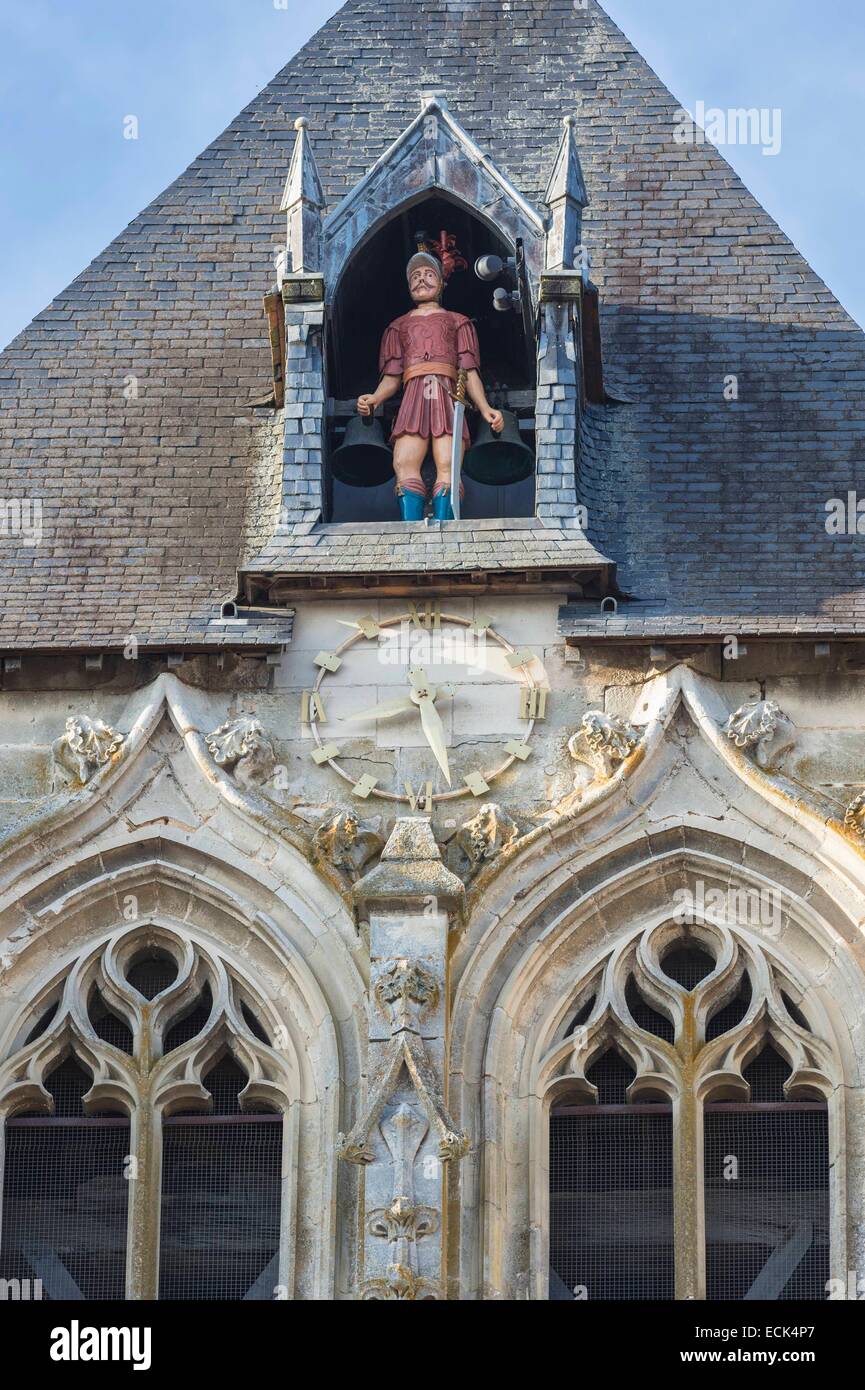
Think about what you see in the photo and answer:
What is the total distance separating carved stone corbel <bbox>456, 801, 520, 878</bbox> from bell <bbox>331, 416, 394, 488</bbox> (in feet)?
9.97

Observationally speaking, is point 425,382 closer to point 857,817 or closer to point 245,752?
point 245,752

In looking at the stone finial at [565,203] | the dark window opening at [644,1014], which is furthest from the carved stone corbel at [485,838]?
the stone finial at [565,203]

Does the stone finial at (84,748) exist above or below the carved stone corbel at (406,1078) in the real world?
above

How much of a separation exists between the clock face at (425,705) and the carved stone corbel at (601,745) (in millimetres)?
313

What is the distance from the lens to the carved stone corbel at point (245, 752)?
23.0 m

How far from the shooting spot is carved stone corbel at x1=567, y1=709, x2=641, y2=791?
22.8 metres

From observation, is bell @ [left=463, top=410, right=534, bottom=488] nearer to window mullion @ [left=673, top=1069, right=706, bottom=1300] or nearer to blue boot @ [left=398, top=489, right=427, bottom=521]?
blue boot @ [left=398, top=489, right=427, bottom=521]

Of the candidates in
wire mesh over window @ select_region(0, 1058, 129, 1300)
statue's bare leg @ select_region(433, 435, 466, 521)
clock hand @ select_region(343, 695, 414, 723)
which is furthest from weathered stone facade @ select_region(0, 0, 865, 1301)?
statue's bare leg @ select_region(433, 435, 466, 521)

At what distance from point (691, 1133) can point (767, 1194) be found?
473 millimetres

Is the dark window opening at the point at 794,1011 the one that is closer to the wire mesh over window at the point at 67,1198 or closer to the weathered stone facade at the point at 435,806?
the weathered stone facade at the point at 435,806

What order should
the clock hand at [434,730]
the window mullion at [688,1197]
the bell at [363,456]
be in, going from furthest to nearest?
the bell at [363,456] < the clock hand at [434,730] < the window mullion at [688,1197]

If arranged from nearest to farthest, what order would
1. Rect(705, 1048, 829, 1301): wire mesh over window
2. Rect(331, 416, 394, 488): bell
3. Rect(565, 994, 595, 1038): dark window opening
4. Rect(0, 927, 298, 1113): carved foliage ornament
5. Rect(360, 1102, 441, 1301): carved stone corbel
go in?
Rect(360, 1102, 441, 1301): carved stone corbel < Rect(705, 1048, 829, 1301): wire mesh over window < Rect(0, 927, 298, 1113): carved foliage ornament < Rect(565, 994, 595, 1038): dark window opening < Rect(331, 416, 394, 488): bell

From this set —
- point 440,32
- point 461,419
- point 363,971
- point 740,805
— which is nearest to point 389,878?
point 363,971

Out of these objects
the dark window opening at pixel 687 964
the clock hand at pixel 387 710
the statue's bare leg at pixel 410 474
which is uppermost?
the statue's bare leg at pixel 410 474
